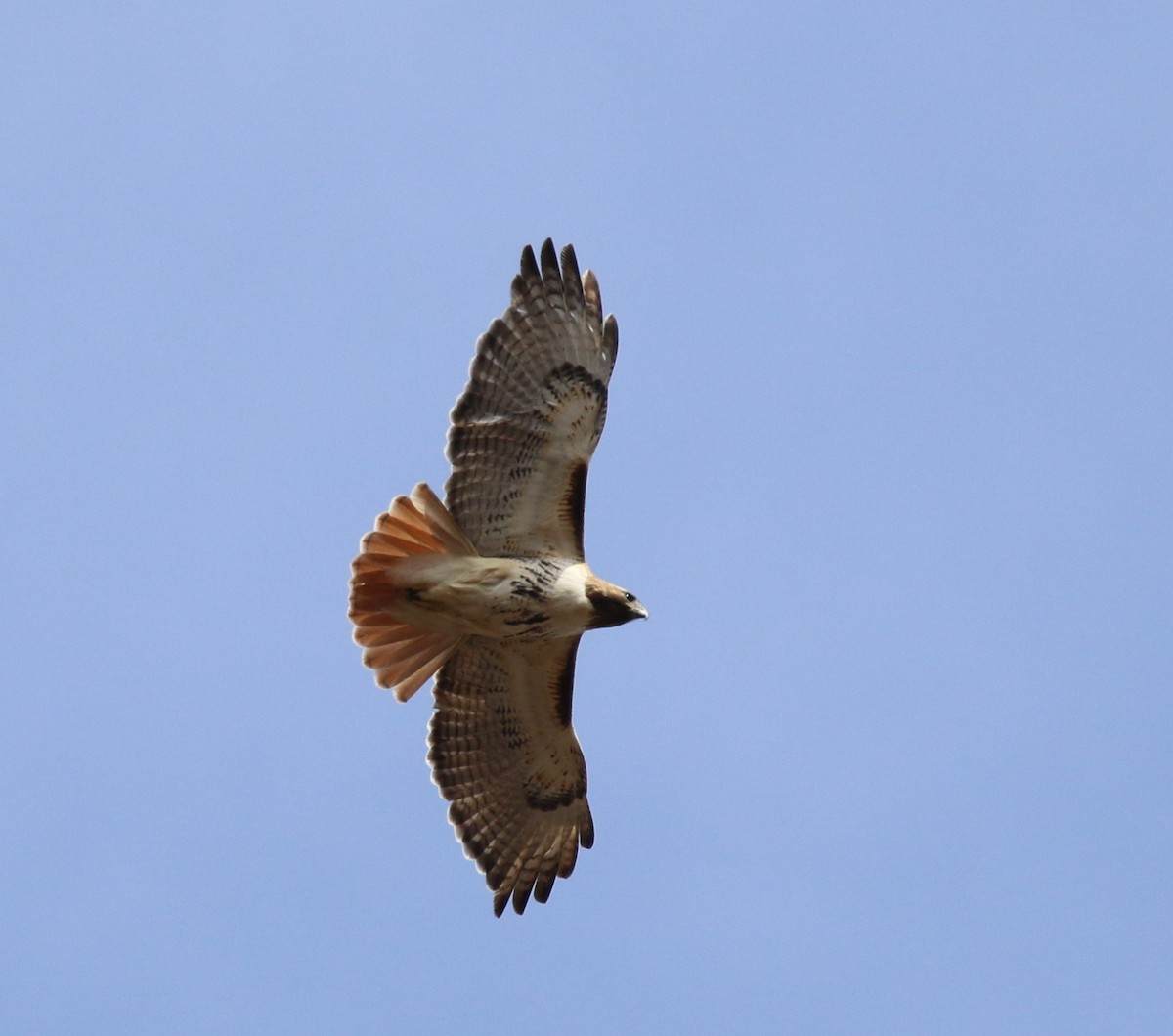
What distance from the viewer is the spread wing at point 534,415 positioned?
1205 cm

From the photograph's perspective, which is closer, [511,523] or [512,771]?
[511,523]

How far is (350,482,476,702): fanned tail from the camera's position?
11.9 metres


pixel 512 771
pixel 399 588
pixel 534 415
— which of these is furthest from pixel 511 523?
pixel 512 771

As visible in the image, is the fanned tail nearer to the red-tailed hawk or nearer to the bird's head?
the red-tailed hawk

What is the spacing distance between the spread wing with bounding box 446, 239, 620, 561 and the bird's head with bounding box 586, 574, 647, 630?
412mm

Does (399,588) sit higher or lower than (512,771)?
higher

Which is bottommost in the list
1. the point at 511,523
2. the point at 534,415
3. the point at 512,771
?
the point at 512,771


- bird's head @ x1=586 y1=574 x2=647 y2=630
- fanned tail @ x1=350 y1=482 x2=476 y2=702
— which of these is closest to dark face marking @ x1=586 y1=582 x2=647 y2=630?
bird's head @ x1=586 y1=574 x2=647 y2=630

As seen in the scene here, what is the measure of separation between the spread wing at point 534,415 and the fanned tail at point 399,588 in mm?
210

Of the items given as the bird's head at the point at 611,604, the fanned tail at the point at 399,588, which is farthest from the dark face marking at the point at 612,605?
the fanned tail at the point at 399,588

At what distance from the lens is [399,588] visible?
39.5 ft

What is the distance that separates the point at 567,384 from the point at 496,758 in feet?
8.79

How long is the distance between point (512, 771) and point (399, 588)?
1780mm

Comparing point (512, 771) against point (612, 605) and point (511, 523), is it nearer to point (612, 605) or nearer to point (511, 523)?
point (612, 605)
